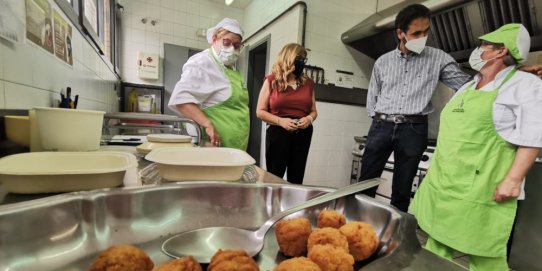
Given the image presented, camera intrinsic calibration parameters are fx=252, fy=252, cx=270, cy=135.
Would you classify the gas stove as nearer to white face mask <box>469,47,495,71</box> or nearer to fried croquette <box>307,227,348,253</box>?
white face mask <box>469,47,495,71</box>

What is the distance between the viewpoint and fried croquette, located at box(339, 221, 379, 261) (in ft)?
1.21

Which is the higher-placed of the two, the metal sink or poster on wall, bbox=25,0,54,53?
poster on wall, bbox=25,0,54,53

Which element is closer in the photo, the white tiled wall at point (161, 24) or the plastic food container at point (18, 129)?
the plastic food container at point (18, 129)

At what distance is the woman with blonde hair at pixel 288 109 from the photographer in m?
1.66

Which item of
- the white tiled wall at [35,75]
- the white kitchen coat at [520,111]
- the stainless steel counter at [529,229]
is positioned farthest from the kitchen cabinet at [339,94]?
the white tiled wall at [35,75]

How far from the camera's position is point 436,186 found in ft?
3.76

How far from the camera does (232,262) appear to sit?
297 mm

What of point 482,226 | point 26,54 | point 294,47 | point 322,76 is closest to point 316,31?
point 322,76

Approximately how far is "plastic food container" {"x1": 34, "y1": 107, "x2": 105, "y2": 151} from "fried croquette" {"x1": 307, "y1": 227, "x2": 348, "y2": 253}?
26.1 inches

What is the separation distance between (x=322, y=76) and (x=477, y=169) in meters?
1.80

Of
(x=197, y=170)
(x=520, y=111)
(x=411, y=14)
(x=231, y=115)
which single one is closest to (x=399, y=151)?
(x=520, y=111)

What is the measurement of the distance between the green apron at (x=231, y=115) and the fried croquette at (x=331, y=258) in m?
0.97

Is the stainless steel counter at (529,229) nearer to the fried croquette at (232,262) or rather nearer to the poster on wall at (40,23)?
the fried croquette at (232,262)

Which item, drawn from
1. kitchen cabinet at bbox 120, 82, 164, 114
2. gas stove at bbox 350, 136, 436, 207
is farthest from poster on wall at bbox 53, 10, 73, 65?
kitchen cabinet at bbox 120, 82, 164, 114
